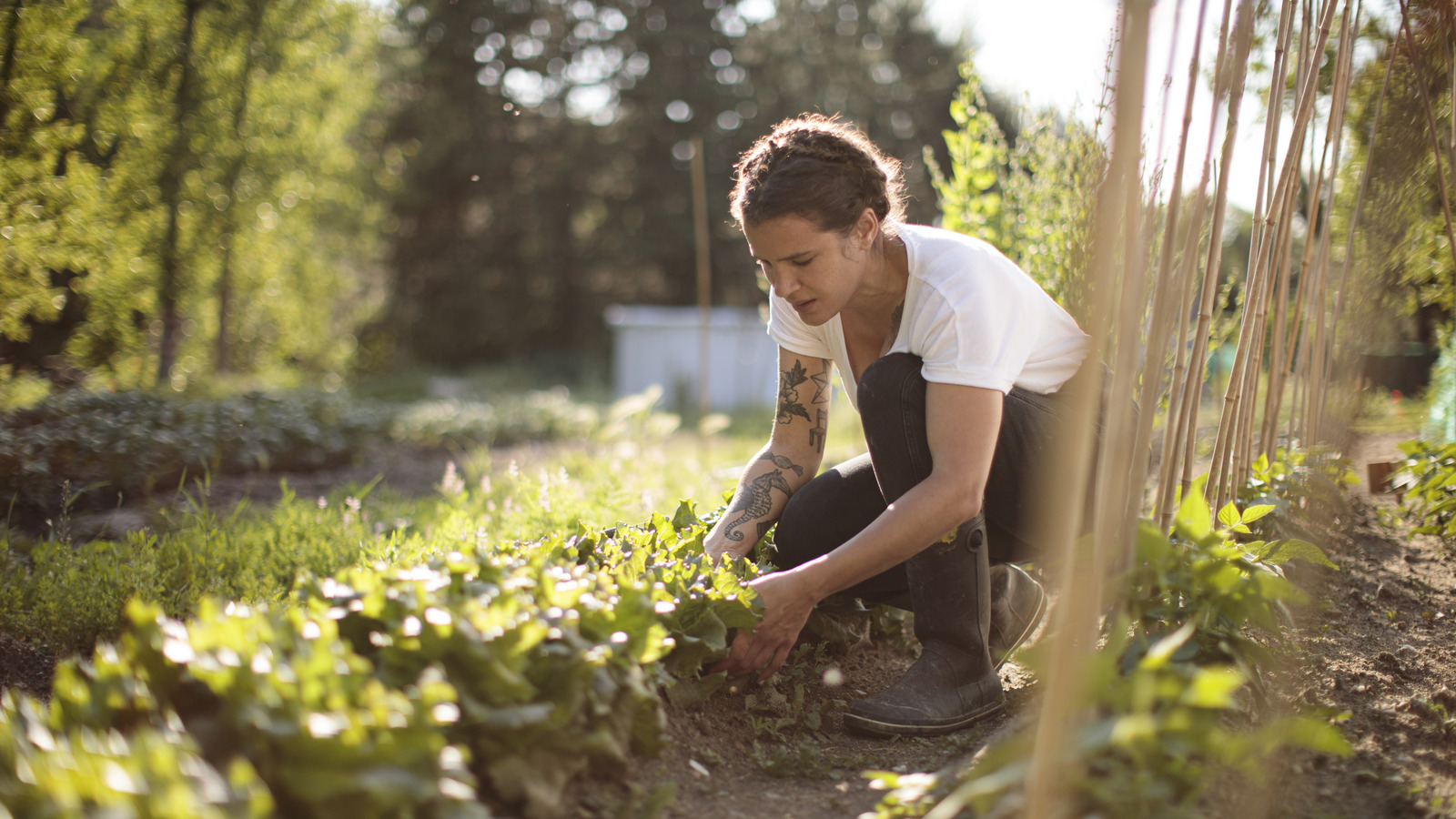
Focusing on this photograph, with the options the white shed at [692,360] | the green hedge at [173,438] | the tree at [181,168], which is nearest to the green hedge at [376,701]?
the green hedge at [173,438]

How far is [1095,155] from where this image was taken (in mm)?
2545

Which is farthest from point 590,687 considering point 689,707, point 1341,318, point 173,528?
point 1341,318

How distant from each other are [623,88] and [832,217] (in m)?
14.0

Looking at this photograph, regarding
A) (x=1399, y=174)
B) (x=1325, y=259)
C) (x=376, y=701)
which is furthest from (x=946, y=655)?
(x=1399, y=174)

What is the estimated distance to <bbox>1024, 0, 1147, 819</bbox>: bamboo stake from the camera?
2.82 feet

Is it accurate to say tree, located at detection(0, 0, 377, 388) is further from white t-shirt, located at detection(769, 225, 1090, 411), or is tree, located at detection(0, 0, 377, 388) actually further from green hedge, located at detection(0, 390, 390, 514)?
white t-shirt, located at detection(769, 225, 1090, 411)

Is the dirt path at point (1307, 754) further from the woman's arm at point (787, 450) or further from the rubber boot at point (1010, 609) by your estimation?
the woman's arm at point (787, 450)

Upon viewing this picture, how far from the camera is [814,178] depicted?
5.57 ft

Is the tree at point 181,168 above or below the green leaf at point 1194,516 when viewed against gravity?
above

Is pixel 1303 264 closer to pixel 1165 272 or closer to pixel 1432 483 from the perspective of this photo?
pixel 1432 483

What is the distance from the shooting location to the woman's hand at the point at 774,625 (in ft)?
5.06

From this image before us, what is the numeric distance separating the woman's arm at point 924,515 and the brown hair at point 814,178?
1.44 ft

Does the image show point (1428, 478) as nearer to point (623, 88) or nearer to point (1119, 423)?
point (1119, 423)

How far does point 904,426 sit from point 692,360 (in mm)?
9100
